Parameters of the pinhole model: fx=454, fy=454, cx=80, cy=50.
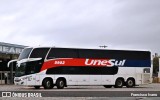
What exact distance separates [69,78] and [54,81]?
139 centimetres

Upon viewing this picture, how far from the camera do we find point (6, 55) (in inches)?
2549

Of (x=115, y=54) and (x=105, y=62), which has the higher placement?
(x=115, y=54)

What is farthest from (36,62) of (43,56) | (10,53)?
(10,53)

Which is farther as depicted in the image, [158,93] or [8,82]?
[8,82]

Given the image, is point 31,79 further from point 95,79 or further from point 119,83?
point 119,83

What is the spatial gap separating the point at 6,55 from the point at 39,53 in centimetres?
2966

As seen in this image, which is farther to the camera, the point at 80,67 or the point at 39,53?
the point at 80,67

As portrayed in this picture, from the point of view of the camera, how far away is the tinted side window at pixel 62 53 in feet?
120

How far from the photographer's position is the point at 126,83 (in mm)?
40469

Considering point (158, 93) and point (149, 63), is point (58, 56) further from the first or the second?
point (158, 93)

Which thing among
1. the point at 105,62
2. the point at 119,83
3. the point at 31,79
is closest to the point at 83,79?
the point at 105,62

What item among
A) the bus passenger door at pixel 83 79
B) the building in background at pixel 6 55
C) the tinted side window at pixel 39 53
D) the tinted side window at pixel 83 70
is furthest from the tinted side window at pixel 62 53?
the building in background at pixel 6 55

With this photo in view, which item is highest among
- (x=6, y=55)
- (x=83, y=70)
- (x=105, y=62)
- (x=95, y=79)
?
(x=6, y=55)

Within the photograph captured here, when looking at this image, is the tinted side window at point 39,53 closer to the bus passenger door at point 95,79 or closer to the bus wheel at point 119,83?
the bus passenger door at point 95,79
